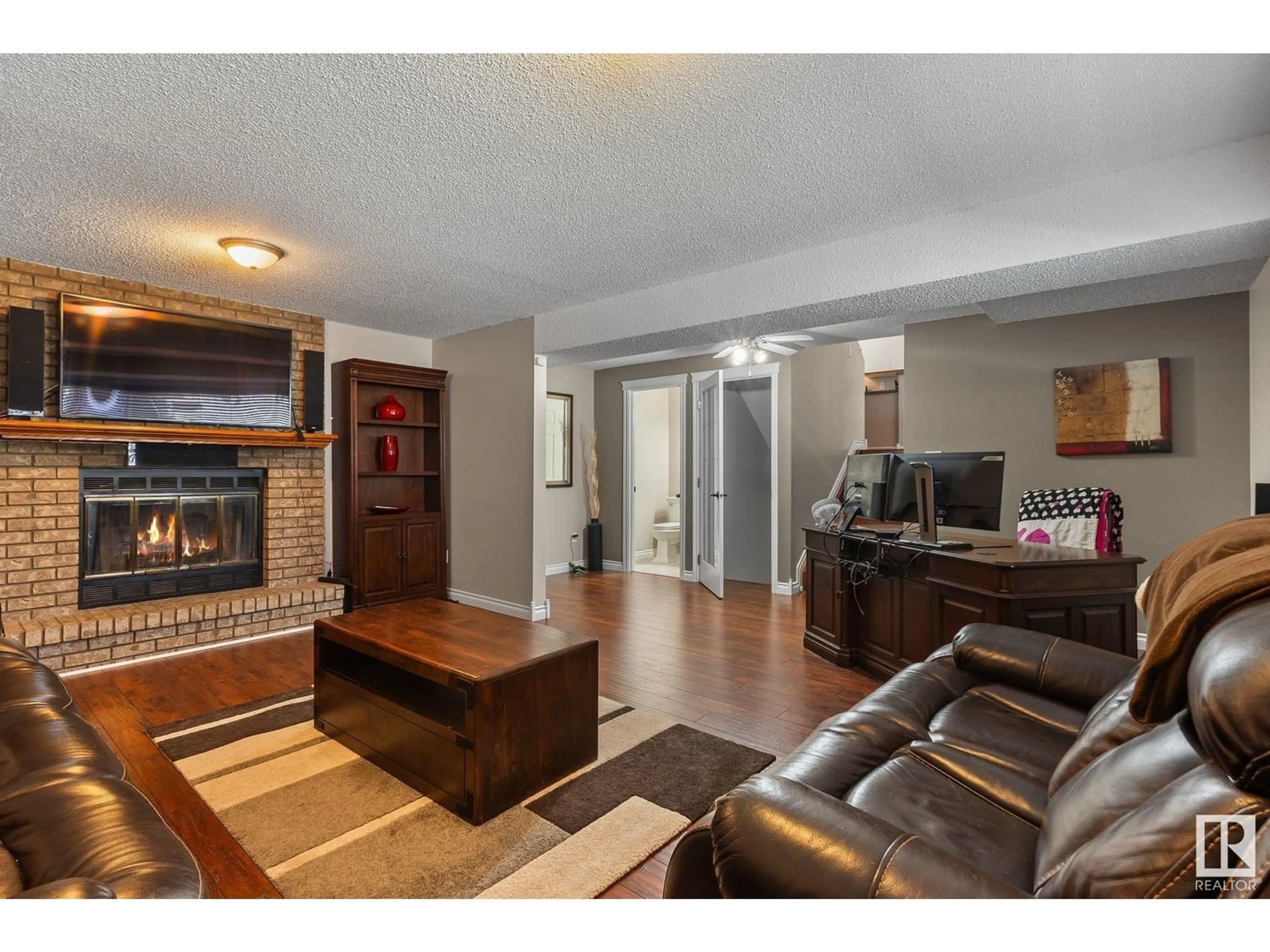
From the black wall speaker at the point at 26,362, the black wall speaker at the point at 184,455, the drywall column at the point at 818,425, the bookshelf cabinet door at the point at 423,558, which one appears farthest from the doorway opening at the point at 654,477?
the black wall speaker at the point at 26,362

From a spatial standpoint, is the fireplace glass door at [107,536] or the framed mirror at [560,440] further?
the framed mirror at [560,440]

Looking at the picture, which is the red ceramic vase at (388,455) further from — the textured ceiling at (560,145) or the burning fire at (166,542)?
the textured ceiling at (560,145)

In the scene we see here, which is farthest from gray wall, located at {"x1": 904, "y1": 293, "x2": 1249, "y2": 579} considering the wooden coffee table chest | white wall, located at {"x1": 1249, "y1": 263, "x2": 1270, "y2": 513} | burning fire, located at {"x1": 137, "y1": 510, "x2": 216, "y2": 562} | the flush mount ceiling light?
burning fire, located at {"x1": 137, "y1": 510, "x2": 216, "y2": 562}

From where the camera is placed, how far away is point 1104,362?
13.2ft

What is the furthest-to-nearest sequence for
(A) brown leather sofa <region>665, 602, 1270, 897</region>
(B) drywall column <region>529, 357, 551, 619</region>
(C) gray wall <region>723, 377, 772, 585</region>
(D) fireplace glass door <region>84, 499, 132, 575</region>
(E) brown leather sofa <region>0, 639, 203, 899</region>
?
(C) gray wall <region>723, 377, 772, 585</region> < (B) drywall column <region>529, 357, 551, 619</region> < (D) fireplace glass door <region>84, 499, 132, 575</region> < (E) brown leather sofa <region>0, 639, 203, 899</region> < (A) brown leather sofa <region>665, 602, 1270, 897</region>

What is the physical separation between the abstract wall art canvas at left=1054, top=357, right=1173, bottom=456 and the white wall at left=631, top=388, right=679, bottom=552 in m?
4.50

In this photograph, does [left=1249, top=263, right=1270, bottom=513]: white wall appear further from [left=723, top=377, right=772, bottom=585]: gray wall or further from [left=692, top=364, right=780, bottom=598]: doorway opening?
[left=723, top=377, right=772, bottom=585]: gray wall

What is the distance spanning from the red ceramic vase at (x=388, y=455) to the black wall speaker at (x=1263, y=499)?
16.7 ft

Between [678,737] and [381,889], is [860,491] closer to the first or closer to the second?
[678,737]

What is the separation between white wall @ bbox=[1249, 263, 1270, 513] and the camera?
8.82 ft

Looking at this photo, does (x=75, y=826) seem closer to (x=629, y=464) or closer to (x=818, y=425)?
(x=818, y=425)

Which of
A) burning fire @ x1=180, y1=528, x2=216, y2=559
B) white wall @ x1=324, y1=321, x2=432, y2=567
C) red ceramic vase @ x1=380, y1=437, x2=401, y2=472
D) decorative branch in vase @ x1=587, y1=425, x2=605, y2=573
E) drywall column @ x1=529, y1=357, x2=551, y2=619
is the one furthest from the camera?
decorative branch in vase @ x1=587, y1=425, x2=605, y2=573

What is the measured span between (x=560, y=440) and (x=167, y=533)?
3.73m

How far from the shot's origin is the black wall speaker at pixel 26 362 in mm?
3441
